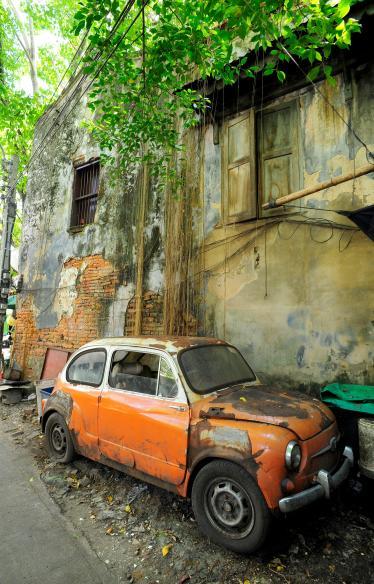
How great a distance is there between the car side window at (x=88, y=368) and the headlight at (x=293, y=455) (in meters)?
2.29

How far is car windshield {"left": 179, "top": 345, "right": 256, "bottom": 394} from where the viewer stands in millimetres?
3352

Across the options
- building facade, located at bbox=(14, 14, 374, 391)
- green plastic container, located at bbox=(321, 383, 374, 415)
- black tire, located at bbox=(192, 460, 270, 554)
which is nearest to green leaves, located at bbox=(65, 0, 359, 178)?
building facade, located at bbox=(14, 14, 374, 391)

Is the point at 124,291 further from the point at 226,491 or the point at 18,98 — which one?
the point at 18,98

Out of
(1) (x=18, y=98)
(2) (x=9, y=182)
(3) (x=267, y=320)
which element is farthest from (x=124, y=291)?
(1) (x=18, y=98)

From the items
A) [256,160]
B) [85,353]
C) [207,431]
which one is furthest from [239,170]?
[207,431]

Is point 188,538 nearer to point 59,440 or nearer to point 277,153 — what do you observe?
point 59,440

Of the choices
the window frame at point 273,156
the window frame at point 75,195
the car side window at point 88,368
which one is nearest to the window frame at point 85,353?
the car side window at point 88,368

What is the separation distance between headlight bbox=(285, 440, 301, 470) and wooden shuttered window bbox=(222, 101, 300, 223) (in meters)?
3.90

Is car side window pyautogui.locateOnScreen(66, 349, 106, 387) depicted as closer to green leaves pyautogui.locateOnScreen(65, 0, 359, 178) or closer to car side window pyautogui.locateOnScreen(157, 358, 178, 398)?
Result: car side window pyautogui.locateOnScreen(157, 358, 178, 398)

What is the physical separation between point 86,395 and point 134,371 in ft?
2.62

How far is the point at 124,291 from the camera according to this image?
764cm

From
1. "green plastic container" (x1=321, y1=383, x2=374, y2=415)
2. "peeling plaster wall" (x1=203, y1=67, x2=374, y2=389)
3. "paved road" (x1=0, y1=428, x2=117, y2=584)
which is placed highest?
"peeling plaster wall" (x1=203, y1=67, x2=374, y2=389)

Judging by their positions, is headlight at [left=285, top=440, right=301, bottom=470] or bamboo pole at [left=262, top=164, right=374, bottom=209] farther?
bamboo pole at [left=262, top=164, right=374, bottom=209]

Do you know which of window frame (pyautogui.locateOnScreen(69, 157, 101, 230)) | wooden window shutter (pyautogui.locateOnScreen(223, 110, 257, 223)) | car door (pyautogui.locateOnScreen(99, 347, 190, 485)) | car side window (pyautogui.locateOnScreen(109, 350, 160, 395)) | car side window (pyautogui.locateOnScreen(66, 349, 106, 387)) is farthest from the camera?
window frame (pyautogui.locateOnScreen(69, 157, 101, 230))
